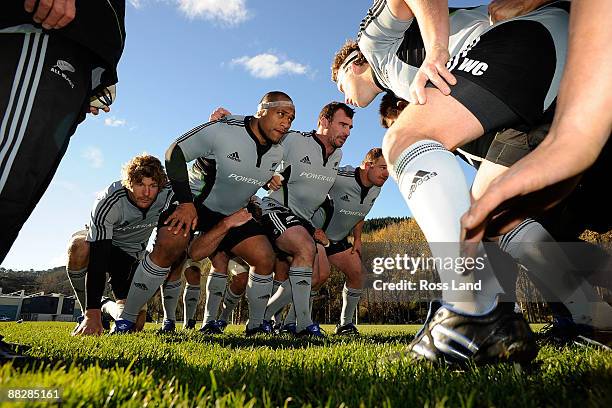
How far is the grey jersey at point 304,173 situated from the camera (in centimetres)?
730

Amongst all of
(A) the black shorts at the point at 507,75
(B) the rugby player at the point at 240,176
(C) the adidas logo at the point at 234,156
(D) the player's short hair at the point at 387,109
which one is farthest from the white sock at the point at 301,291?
(A) the black shorts at the point at 507,75

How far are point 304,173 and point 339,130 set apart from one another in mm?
1043

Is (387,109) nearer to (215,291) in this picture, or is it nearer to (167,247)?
(167,247)

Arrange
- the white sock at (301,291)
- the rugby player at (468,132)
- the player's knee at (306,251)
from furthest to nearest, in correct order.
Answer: the player's knee at (306,251)
the white sock at (301,291)
the rugby player at (468,132)

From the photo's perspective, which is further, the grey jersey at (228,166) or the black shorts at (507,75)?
the grey jersey at (228,166)

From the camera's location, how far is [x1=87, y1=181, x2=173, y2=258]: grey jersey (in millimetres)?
5261

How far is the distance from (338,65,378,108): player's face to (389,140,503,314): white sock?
5.13ft

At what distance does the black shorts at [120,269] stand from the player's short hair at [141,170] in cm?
140

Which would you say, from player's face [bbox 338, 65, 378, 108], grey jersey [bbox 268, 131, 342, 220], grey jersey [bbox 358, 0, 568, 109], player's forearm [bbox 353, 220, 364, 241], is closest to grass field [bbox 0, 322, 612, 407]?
grey jersey [bbox 358, 0, 568, 109]

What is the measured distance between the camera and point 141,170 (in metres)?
5.96

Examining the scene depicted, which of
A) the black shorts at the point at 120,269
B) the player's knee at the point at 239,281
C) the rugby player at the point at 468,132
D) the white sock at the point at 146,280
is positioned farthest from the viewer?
the player's knee at the point at 239,281

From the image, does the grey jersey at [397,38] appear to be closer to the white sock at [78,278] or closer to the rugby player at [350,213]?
the white sock at [78,278]

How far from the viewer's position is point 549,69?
1.73m

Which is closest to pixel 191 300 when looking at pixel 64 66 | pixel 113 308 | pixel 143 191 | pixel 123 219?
pixel 113 308
